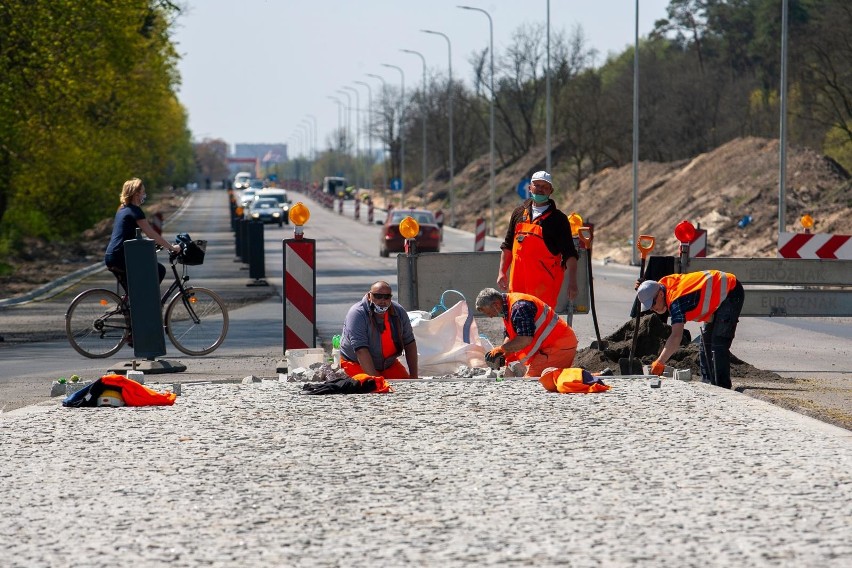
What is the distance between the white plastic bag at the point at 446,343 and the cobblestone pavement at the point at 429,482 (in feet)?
6.25

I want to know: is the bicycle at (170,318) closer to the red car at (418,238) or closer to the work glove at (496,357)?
the work glove at (496,357)

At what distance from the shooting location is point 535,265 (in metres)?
13.3

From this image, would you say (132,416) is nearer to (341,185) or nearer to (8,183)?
(8,183)

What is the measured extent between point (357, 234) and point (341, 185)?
296 feet

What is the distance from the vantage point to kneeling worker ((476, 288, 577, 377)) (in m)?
12.1

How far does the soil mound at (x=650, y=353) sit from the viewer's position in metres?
14.0

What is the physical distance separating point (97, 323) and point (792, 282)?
7.09 metres

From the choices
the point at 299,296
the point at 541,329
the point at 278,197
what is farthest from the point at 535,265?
the point at 278,197

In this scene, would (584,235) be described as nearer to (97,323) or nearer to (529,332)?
→ (529,332)

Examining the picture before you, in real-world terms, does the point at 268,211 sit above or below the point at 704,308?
below

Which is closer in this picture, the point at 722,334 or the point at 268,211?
the point at 722,334

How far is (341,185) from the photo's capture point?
158250 millimetres

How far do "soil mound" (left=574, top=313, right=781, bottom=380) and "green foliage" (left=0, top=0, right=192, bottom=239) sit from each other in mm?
19927

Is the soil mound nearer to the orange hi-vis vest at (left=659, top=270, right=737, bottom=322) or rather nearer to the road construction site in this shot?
the orange hi-vis vest at (left=659, top=270, right=737, bottom=322)
